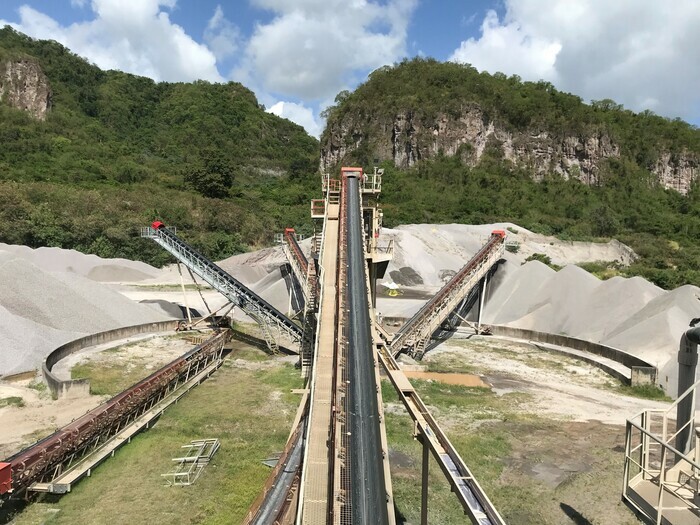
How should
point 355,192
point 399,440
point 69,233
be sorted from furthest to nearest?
point 69,233 < point 355,192 < point 399,440

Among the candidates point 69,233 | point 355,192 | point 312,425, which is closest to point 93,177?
point 69,233

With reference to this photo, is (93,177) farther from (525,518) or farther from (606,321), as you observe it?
(525,518)

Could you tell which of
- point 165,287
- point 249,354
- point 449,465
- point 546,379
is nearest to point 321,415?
point 449,465

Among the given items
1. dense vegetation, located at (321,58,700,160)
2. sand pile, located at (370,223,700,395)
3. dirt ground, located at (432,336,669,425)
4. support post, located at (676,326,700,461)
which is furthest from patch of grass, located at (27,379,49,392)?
dense vegetation, located at (321,58,700,160)

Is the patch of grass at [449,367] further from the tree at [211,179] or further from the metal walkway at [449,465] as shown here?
the tree at [211,179]

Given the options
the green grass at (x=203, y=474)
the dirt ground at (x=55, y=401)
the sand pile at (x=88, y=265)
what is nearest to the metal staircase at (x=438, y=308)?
the green grass at (x=203, y=474)

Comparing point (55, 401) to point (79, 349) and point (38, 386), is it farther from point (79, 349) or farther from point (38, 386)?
point (79, 349)
